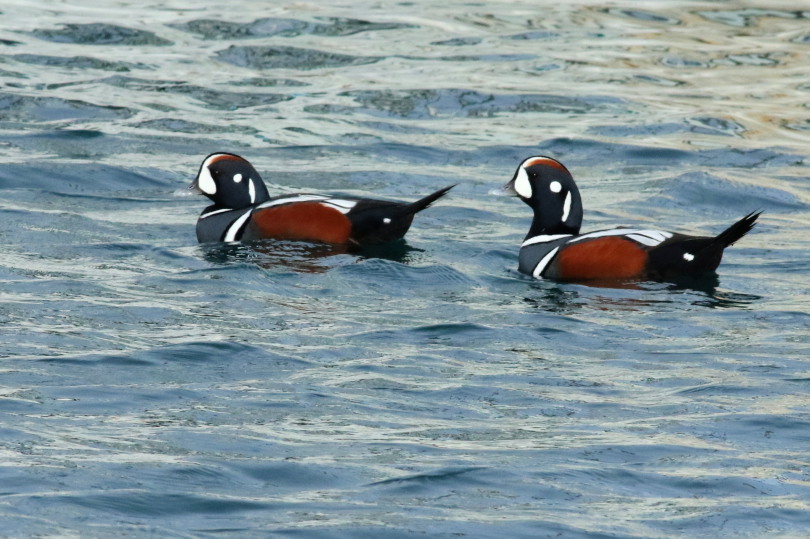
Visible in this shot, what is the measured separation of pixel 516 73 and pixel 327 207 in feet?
25.1

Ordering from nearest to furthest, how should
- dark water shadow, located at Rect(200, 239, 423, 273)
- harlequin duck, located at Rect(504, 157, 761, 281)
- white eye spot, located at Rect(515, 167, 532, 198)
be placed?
1. harlequin duck, located at Rect(504, 157, 761, 281)
2. dark water shadow, located at Rect(200, 239, 423, 273)
3. white eye spot, located at Rect(515, 167, 532, 198)

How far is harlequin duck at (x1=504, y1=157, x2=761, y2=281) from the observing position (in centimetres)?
955

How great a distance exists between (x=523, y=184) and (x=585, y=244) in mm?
904

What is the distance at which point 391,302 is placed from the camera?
30.0ft

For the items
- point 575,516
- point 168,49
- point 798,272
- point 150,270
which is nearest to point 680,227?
point 798,272

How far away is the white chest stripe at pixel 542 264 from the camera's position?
33.0 ft

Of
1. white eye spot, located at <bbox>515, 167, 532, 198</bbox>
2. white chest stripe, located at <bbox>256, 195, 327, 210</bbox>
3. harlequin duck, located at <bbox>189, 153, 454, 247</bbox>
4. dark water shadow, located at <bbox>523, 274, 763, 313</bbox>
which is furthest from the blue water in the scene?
white eye spot, located at <bbox>515, 167, 532, 198</bbox>

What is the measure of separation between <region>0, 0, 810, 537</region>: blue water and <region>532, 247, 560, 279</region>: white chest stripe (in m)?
0.19

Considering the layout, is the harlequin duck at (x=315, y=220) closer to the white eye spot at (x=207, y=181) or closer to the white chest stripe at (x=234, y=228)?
the white chest stripe at (x=234, y=228)

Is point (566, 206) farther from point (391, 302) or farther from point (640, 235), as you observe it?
point (391, 302)

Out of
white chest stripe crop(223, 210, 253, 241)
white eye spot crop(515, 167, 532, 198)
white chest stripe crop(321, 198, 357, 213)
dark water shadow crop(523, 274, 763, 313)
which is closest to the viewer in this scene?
dark water shadow crop(523, 274, 763, 313)

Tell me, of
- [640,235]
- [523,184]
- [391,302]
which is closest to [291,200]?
[523,184]

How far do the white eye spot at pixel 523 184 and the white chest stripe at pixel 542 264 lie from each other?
67 cm

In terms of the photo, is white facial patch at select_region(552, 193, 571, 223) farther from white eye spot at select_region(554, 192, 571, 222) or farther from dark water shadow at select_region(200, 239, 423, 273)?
dark water shadow at select_region(200, 239, 423, 273)
